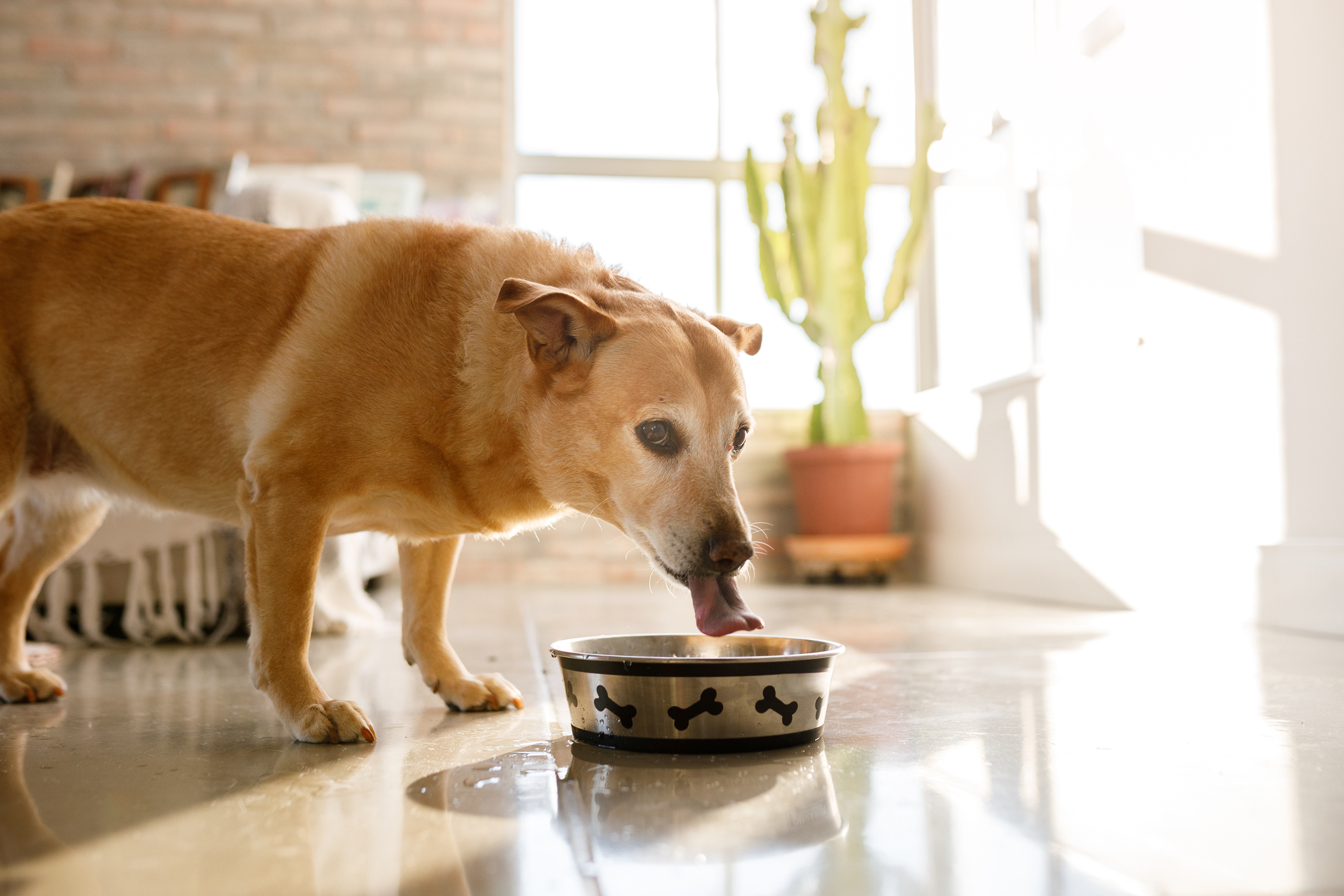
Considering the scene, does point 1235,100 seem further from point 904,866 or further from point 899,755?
point 904,866

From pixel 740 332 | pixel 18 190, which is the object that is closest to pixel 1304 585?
pixel 740 332

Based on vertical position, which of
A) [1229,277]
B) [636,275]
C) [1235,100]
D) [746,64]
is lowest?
[636,275]

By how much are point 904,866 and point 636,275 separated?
3.88ft

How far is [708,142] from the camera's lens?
5.61 metres

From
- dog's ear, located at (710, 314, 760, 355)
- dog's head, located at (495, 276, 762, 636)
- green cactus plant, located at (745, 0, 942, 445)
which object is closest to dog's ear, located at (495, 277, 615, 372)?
dog's head, located at (495, 276, 762, 636)

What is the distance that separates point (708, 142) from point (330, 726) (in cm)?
476

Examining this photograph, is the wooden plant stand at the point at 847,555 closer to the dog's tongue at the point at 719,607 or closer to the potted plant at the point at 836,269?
the potted plant at the point at 836,269

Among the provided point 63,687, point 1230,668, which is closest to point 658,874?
point 63,687

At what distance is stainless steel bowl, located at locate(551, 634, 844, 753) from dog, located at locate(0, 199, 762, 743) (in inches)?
2.8

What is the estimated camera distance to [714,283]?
5.51 meters

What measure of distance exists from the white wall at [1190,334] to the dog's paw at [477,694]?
197 centimetres

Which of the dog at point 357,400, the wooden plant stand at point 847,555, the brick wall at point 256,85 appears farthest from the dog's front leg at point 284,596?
the brick wall at point 256,85

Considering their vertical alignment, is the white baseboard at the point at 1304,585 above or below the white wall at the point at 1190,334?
below

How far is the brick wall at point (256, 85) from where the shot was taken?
5035mm
